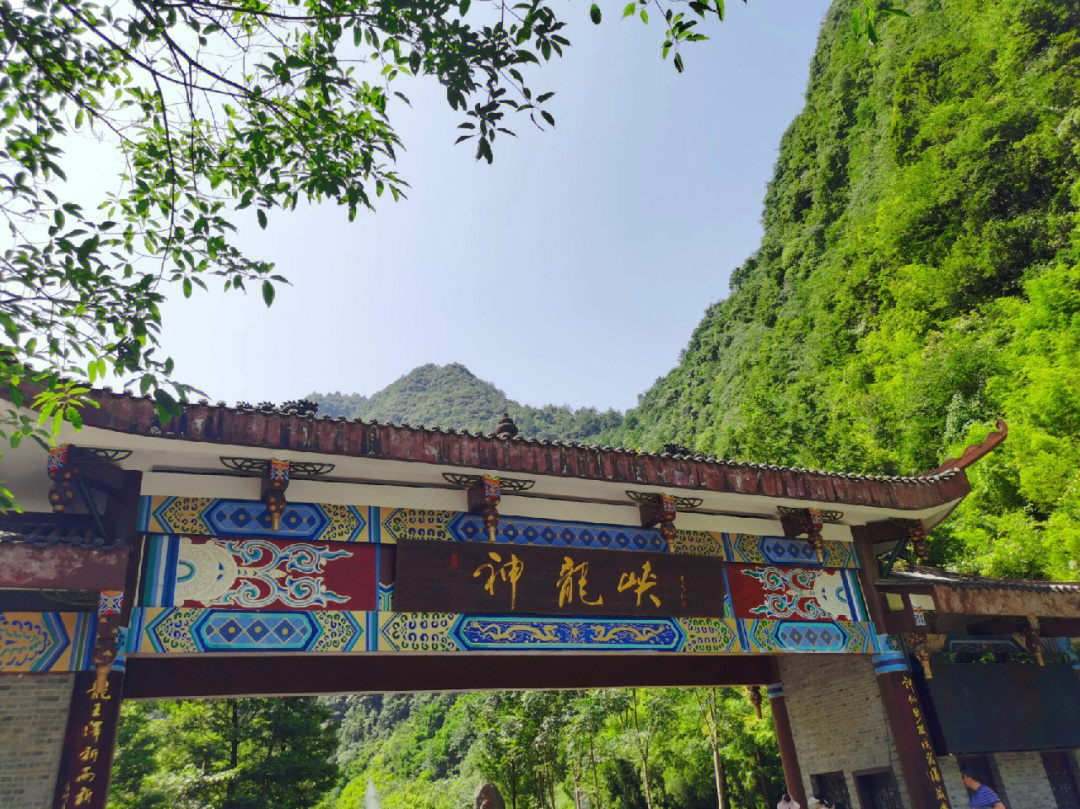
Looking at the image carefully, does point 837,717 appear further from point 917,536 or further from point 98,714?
point 98,714

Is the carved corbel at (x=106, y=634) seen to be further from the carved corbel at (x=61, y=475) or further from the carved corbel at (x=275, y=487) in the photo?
the carved corbel at (x=275, y=487)

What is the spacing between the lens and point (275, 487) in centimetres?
630

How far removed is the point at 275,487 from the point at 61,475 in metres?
1.50

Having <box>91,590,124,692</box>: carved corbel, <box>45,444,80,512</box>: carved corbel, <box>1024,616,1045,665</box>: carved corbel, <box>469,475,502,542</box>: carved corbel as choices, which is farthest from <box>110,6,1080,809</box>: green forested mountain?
<box>45,444,80,512</box>: carved corbel

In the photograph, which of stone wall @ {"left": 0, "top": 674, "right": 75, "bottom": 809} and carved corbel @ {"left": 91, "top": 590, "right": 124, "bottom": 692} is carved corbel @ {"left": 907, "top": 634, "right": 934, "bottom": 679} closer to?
carved corbel @ {"left": 91, "top": 590, "right": 124, "bottom": 692}

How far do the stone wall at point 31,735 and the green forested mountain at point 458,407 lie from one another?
208ft

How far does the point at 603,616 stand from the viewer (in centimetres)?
739

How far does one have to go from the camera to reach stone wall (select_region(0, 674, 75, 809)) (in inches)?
211

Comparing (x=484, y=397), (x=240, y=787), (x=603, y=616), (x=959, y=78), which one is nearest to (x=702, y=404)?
(x=959, y=78)

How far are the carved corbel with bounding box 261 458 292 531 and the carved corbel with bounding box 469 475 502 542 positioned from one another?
1.62 meters

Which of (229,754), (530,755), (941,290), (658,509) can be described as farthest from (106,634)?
(941,290)

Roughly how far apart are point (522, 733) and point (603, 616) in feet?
49.8

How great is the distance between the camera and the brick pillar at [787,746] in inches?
396

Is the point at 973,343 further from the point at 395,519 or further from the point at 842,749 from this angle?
the point at 395,519
